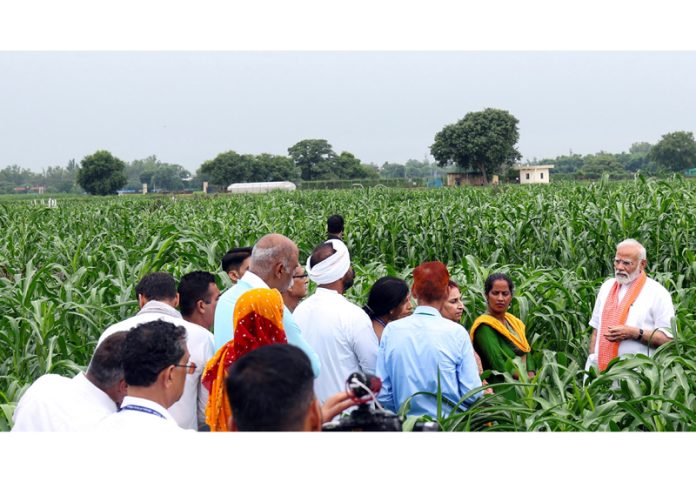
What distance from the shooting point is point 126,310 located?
5.59 m

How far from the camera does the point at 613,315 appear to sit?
16.2ft

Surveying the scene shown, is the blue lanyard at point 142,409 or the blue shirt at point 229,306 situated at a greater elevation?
the blue shirt at point 229,306

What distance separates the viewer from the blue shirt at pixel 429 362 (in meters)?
3.59

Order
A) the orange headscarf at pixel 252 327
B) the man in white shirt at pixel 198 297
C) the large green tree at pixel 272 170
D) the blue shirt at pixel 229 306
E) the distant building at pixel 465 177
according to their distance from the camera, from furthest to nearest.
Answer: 1. the large green tree at pixel 272 170
2. the distant building at pixel 465 177
3. the man in white shirt at pixel 198 297
4. the blue shirt at pixel 229 306
5. the orange headscarf at pixel 252 327

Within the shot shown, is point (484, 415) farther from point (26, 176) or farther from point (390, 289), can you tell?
point (26, 176)

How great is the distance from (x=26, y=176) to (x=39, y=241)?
165811mm

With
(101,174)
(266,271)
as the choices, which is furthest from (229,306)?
(101,174)

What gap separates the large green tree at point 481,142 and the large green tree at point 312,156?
21.7 metres

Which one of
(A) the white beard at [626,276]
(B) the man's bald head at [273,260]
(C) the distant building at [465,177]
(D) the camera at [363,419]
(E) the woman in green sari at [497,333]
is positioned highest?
(C) the distant building at [465,177]

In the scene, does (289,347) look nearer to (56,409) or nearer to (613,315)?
(56,409)

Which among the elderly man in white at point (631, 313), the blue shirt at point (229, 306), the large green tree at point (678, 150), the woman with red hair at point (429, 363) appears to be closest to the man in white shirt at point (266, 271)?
the blue shirt at point (229, 306)

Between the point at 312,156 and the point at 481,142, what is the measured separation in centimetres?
2987

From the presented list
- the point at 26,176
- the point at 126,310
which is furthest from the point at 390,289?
the point at 26,176

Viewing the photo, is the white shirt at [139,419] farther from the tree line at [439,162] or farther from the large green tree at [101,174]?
the large green tree at [101,174]
